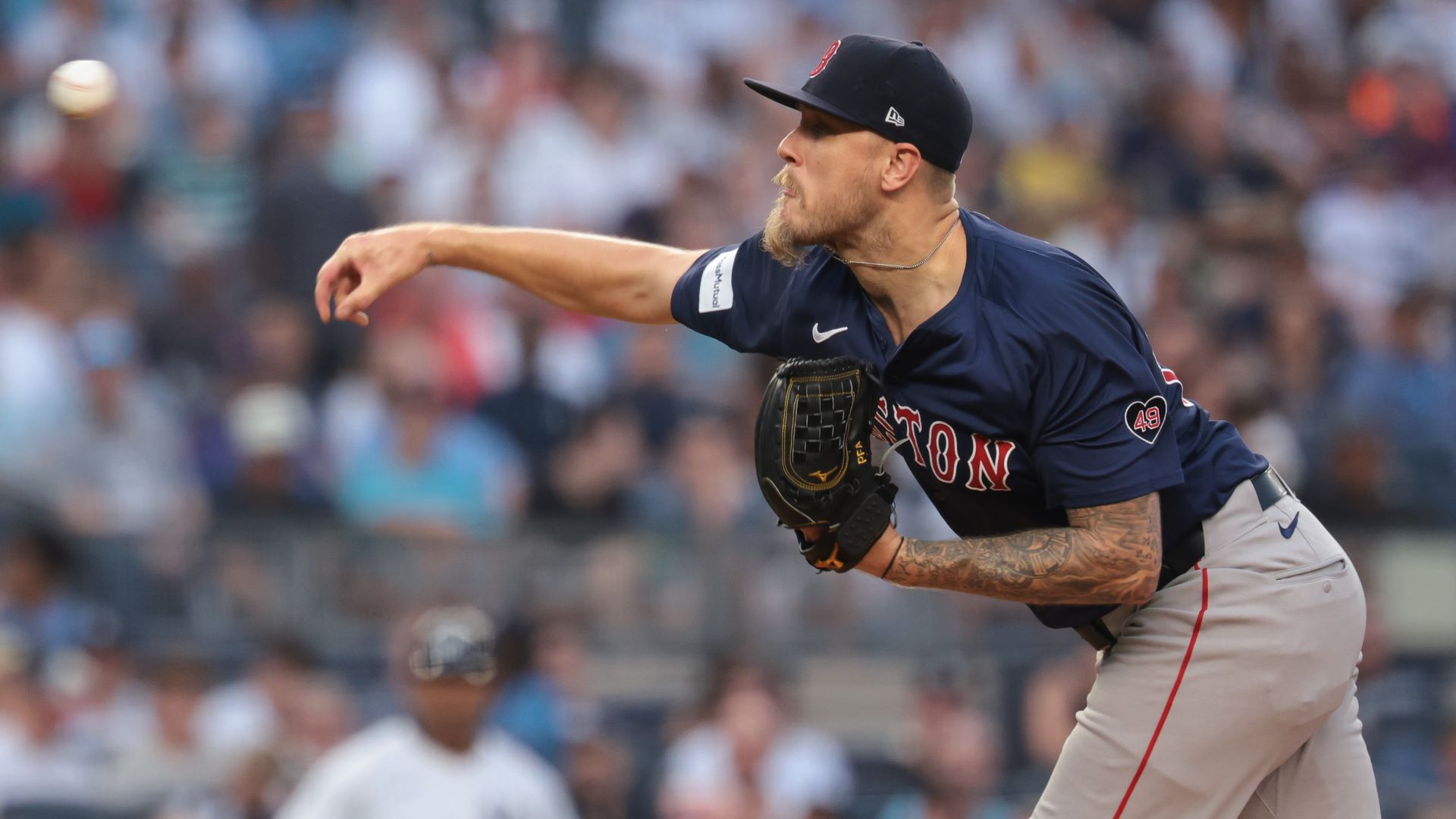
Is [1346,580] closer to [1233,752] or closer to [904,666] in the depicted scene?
[1233,752]

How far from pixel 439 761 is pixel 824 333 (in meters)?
3.22

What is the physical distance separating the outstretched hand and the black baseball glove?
0.94m

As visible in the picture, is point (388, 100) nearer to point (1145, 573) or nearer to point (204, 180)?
point (204, 180)

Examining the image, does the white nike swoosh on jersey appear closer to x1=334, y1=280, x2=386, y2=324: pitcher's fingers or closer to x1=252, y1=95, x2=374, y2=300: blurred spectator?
x1=334, y1=280, x2=386, y2=324: pitcher's fingers

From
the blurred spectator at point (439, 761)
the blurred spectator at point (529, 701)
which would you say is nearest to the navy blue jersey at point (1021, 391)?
the blurred spectator at point (439, 761)

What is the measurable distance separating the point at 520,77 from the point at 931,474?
308 inches

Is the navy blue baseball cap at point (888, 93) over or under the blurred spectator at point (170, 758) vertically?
over

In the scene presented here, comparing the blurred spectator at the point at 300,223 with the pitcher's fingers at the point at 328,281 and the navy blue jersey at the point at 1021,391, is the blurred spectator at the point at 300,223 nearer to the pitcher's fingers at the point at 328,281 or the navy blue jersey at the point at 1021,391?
the pitcher's fingers at the point at 328,281

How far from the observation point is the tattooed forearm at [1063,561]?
3773 mm

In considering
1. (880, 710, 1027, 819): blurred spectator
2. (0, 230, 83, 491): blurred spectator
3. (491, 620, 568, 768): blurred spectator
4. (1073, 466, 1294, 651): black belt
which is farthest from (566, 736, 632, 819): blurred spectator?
(1073, 466, 1294, 651): black belt

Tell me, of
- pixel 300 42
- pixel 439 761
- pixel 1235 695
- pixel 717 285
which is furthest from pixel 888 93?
pixel 300 42

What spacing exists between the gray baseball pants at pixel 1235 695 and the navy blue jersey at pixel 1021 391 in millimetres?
121

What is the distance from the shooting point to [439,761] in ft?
22.1

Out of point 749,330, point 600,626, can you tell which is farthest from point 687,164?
point 749,330
